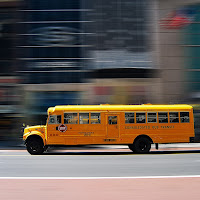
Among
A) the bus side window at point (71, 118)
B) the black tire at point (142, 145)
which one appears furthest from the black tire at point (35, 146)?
the black tire at point (142, 145)

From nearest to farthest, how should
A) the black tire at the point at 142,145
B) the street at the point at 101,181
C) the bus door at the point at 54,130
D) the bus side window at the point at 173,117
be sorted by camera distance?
the street at the point at 101,181, the bus door at the point at 54,130, the black tire at the point at 142,145, the bus side window at the point at 173,117

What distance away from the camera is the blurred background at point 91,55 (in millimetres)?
30281

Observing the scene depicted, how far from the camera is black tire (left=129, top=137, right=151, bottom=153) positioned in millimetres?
17797

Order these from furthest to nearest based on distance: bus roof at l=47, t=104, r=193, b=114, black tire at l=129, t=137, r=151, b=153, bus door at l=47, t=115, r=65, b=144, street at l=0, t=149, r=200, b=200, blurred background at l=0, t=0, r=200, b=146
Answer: blurred background at l=0, t=0, r=200, b=146 < bus roof at l=47, t=104, r=193, b=114 < black tire at l=129, t=137, r=151, b=153 < bus door at l=47, t=115, r=65, b=144 < street at l=0, t=149, r=200, b=200

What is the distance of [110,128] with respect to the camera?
17.9 m

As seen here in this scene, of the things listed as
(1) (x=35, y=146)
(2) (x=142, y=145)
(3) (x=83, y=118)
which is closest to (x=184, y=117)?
(2) (x=142, y=145)

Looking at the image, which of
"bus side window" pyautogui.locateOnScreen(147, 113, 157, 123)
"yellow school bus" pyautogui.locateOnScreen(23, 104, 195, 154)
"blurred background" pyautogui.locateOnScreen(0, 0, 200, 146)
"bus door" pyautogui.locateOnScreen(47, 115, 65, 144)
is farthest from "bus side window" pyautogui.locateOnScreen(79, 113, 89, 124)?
"blurred background" pyautogui.locateOnScreen(0, 0, 200, 146)

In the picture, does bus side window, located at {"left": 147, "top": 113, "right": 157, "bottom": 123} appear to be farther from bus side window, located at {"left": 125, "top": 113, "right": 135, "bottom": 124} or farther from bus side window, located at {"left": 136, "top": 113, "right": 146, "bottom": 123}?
bus side window, located at {"left": 125, "top": 113, "right": 135, "bottom": 124}

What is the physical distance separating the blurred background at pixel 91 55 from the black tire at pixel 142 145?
12.6m

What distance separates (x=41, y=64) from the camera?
30.8 metres

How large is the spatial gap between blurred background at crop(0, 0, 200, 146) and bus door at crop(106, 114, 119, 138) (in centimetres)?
1228

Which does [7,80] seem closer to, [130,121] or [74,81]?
[74,81]

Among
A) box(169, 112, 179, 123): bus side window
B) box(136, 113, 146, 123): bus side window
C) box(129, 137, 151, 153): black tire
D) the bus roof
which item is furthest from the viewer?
box(169, 112, 179, 123): bus side window

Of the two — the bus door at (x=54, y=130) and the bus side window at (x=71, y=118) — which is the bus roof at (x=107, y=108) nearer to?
the bus side window at (x=71, y=118)
